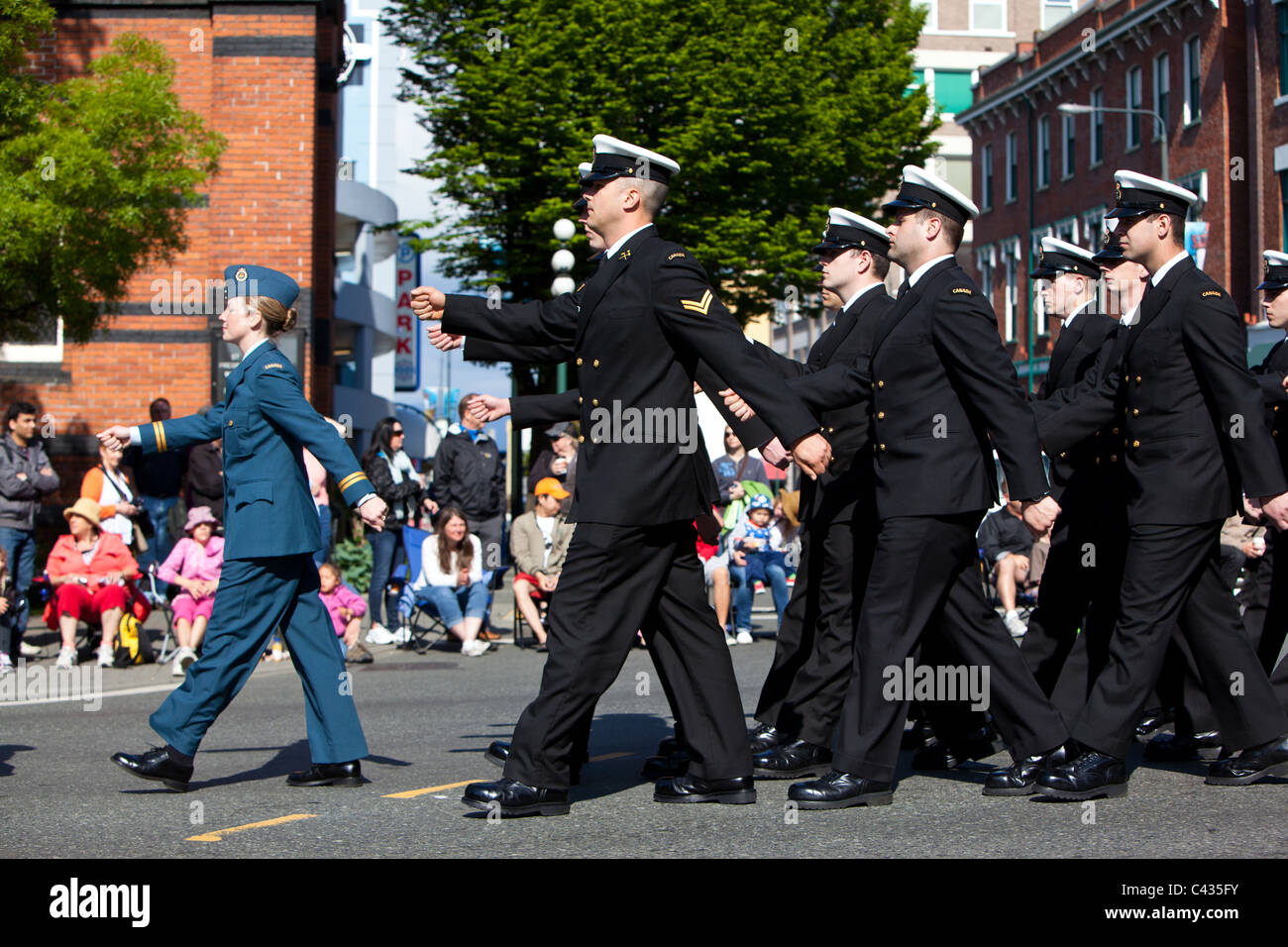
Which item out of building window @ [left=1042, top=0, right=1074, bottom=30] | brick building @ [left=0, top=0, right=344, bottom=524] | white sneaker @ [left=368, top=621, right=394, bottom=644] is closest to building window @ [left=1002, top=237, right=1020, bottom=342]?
building window @ [left=1042, top=0, right=1074, bottom=30]

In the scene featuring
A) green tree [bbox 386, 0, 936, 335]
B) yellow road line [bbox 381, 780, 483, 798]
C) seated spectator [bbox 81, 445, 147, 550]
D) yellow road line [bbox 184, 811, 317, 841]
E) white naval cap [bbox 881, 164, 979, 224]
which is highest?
green tree [bbox 386, 0, 936, 335]

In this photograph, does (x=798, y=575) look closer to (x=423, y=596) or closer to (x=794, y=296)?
(x=423, y=596)

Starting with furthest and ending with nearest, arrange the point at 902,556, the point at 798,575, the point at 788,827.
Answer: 1. the point at 798,575
2. the point at 902,556
3. the point at 788,827

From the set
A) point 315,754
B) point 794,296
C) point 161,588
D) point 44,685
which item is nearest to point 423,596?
point 161,588

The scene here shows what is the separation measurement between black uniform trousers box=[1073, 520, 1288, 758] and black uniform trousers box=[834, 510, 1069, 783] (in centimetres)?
21

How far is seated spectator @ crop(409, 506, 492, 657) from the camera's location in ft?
49.5

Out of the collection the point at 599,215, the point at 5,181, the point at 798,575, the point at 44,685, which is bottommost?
the point at 44,685

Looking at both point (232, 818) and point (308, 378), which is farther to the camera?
point (308, 378)

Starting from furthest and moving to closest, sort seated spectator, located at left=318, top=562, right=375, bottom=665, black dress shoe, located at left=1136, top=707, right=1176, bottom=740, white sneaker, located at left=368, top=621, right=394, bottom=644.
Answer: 1. white sneaker, located at left=368, top=621, right=394, bottom=644
2. seated spectator, located at left=318, top=562, right=375, bottom=665
3. black dress shoe, located at left=1136, top=707, right=1176, bottom=740

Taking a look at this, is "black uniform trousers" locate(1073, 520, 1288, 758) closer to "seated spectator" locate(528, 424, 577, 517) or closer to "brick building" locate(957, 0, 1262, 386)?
"seated spectator" locate(528, 424, 577, 517)

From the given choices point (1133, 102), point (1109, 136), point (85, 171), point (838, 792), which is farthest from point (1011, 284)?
point (838, 792)

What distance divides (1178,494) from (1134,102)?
43053mm

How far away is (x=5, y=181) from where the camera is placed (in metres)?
14.3

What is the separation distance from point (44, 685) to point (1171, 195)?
28.9 ft
